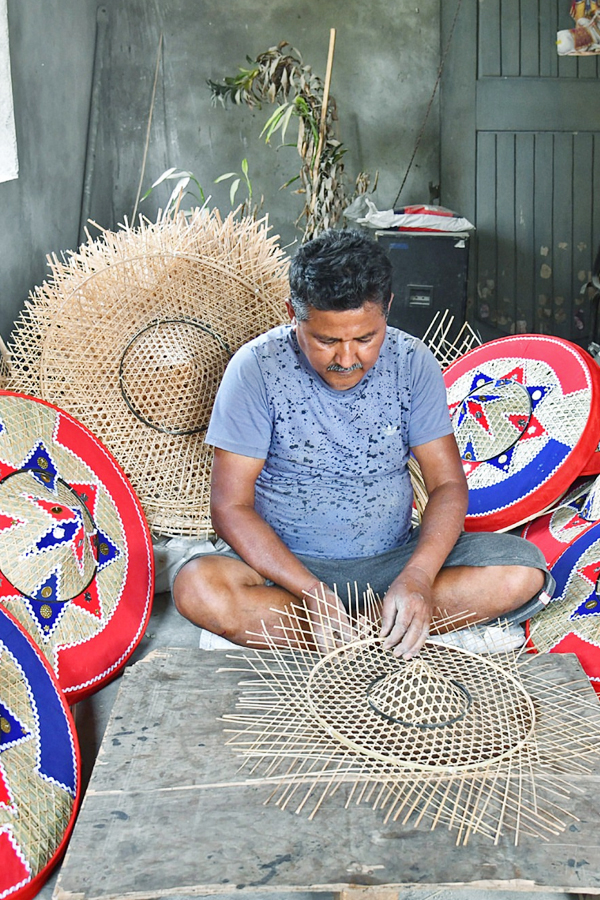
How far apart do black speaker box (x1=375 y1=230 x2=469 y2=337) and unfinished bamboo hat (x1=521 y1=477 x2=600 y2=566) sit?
2.52 meters

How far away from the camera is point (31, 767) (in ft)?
5.27

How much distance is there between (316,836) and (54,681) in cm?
66

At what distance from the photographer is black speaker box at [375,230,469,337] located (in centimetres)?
489

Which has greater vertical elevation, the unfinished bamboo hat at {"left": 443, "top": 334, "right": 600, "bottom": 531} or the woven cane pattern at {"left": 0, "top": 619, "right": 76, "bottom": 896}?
the unfinished bamboo hat at {"left": 443, "top": 334, "right": 600, "bottom": 531}

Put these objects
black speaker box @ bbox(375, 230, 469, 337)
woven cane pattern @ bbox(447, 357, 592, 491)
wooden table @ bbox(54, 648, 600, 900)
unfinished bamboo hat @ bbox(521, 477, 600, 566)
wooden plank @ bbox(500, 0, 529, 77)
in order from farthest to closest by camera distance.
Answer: wooden plank @ bbox(500, 0, 529, 77)
black speaker box @ bbox(375, 230, 469, 337)
woven cane pattern @ bbox(447, 357, 592, 491)
unfinished bamboo hat @ bbox(521, 477, 600, 566)
wooden table @ bbox(54, 648, 600, 900)

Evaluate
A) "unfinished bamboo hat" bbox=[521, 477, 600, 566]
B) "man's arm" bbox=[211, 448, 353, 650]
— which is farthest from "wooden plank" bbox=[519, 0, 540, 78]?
"man's arm" bbox=[211, 448, 353, 650]

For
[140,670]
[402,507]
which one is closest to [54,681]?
[140,670]

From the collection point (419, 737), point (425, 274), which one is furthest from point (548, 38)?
point (419, 737)

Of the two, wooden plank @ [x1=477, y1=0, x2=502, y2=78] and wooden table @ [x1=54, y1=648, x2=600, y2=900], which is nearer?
wooden table @ [x1=54, y1=648, x2=600, y2=900]

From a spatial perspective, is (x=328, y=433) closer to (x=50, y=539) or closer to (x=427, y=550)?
(x=427, y=550)

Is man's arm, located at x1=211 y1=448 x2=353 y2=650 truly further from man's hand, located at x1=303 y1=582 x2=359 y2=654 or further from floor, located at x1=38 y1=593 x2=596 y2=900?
floor, located at x1=38 y1=593 x2=596 y2=900

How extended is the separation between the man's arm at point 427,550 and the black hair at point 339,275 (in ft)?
1.40

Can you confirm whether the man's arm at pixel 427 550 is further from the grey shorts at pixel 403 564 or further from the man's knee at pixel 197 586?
the man's knee at pixel 197 586

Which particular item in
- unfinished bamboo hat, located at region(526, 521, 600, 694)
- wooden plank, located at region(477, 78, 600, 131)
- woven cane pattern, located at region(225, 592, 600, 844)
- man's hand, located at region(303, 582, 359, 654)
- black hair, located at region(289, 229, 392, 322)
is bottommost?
unfinished bamboo hat, located at region(526, 521, 600, 694)
